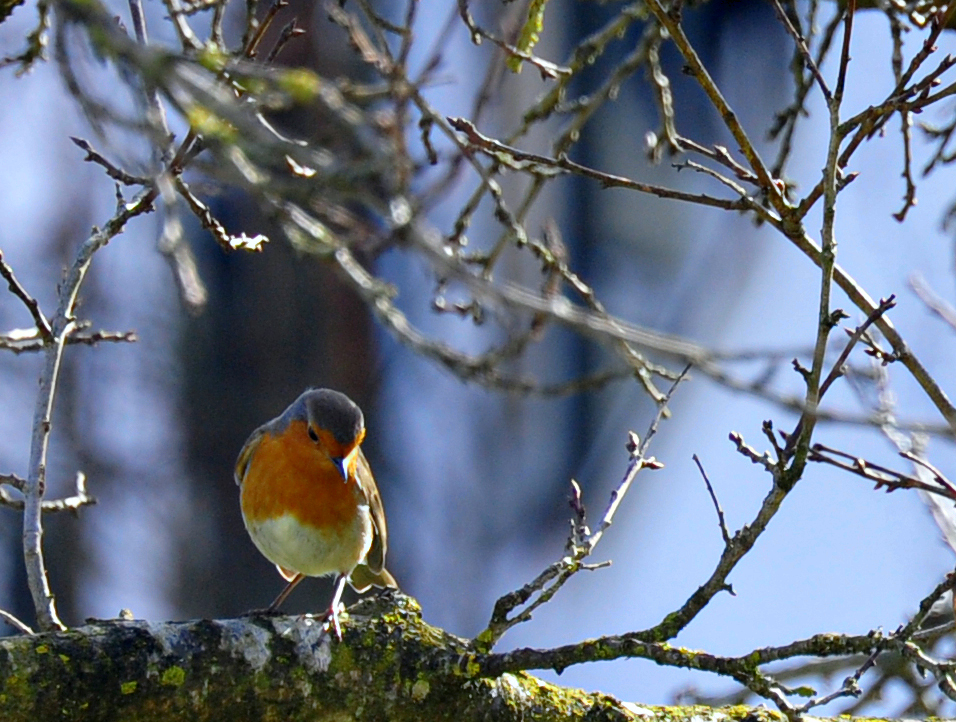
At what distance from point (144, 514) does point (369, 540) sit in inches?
291

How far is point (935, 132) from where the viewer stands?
4293 millimetres

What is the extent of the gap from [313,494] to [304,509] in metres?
0.06

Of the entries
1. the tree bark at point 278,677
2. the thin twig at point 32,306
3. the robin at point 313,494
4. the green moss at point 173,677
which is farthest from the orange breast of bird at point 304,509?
the green moss at point 173,677

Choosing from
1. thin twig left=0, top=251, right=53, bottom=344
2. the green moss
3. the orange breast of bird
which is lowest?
the green moss

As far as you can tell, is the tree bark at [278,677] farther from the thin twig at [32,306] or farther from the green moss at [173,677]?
the thin twig at [32,306]

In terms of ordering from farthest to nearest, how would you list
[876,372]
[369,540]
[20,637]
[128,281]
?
[128,281]
[369,540]
[876,372]
[20,637]

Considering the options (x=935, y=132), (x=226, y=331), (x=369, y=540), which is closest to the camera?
(x=935, y=132)

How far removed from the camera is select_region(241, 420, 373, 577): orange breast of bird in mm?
4449

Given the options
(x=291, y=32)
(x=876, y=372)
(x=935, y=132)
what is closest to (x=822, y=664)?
(x=876, y=372)

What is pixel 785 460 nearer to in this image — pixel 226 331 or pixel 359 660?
pixel 359 660

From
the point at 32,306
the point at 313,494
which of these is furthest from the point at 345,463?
the point at 32,306

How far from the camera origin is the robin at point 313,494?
439 cm

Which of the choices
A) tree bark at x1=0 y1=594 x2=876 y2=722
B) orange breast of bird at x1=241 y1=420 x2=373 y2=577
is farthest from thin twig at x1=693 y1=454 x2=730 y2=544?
orange breast of bird at x1=241 y1=420 x2=373 y2=577

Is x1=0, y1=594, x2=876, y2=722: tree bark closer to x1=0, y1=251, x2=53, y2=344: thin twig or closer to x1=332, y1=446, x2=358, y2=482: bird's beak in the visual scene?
x1=0, y1=251, x2=53, y2=344: thin twig
